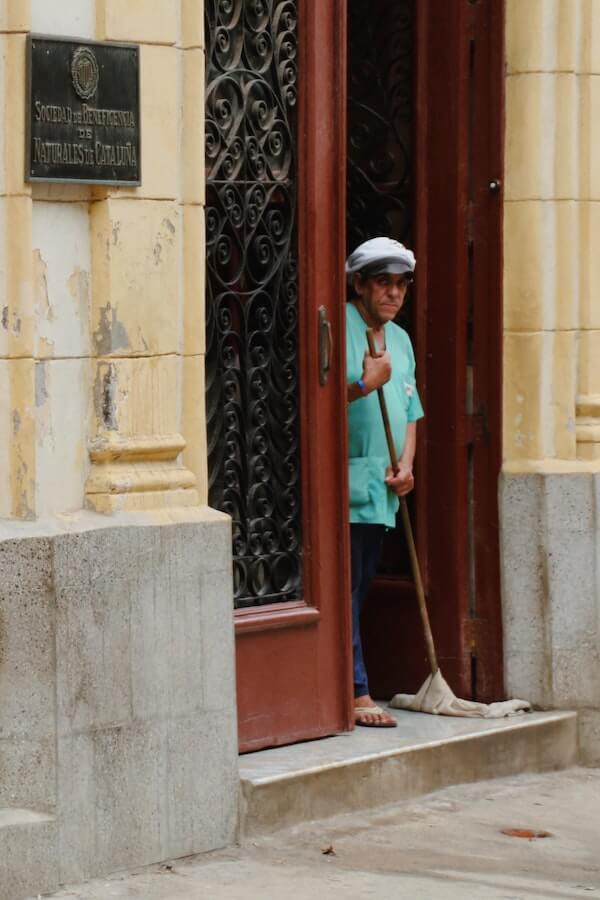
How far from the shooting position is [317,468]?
8.10m

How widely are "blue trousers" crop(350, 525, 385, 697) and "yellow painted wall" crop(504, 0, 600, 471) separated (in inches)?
26.3

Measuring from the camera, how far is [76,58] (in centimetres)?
664

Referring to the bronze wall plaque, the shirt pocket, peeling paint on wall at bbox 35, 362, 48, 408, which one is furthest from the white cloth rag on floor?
the bronze wall plaque

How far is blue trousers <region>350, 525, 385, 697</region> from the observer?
8.54 m

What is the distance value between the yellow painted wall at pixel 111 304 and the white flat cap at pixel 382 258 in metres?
1.37

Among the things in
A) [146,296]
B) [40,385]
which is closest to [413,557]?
[146,296]

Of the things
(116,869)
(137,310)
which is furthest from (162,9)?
(116,869)

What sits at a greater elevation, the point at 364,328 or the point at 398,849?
the point at 364,328

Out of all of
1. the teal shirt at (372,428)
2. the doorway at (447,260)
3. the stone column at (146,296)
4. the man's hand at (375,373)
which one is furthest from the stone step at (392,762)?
the man's hand at (375,373)

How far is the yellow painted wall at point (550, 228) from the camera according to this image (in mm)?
8828

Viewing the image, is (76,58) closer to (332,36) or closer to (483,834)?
(332,36)

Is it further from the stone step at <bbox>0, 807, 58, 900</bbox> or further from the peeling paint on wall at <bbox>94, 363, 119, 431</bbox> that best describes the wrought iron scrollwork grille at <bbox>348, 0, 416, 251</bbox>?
the stone step at <bbox>0, 807, 58, 900</bbox>

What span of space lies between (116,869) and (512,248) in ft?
10.8

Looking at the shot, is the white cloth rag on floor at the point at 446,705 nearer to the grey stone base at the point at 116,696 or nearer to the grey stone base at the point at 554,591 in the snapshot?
the grey stone base at the point at 554,591
